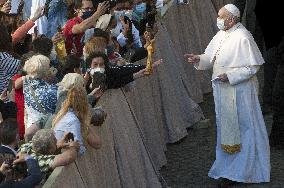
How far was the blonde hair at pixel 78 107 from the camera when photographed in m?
6.89

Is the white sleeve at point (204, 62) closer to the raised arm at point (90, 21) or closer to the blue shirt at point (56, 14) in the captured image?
the raised arm at point (90, 21)

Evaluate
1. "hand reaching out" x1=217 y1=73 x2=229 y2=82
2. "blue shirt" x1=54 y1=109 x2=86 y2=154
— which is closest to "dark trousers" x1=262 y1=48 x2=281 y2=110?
"hand reaching out" x1=217 y1=73 x2=229 y2=82

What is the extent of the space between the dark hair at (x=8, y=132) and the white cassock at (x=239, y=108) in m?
3.52

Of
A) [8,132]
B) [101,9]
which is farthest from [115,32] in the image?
[8,132]

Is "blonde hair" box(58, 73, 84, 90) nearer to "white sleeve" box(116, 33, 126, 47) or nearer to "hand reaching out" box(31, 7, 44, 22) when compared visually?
"hand reaching out" box(31, 7, 44, 22)

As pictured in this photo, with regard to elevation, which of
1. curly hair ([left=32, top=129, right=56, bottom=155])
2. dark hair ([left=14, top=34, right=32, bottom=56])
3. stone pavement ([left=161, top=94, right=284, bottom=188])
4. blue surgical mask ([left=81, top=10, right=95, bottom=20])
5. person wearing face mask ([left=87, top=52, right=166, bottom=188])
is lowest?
stone pavement ([left=161, top=94, right=284, bottom=188])

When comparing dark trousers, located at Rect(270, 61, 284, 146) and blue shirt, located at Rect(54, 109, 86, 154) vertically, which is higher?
blue shirt, located at Rect(54, 109, 86, 154)

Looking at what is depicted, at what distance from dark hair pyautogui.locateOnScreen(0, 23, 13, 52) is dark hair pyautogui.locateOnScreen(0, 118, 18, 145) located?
93.0 inches

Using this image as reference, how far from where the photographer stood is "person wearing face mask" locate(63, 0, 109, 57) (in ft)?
32.3

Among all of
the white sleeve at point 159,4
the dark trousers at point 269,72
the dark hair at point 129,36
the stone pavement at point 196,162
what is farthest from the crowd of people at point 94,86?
the dark trousers at point 269,72

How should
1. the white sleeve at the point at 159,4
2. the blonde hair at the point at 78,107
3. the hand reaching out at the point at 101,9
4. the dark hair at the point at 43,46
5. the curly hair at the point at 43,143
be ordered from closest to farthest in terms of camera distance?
the curly hair at the point at 43,143 < the blonde hair at the point at 78,107 < the dark hair at the point at 43,46 < the hand reaching out at the point at 101,9 < the white sleeve at the point at 159,4

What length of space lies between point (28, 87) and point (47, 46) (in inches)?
42.0

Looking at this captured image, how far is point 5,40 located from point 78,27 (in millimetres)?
1502

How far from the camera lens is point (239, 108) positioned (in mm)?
9398
